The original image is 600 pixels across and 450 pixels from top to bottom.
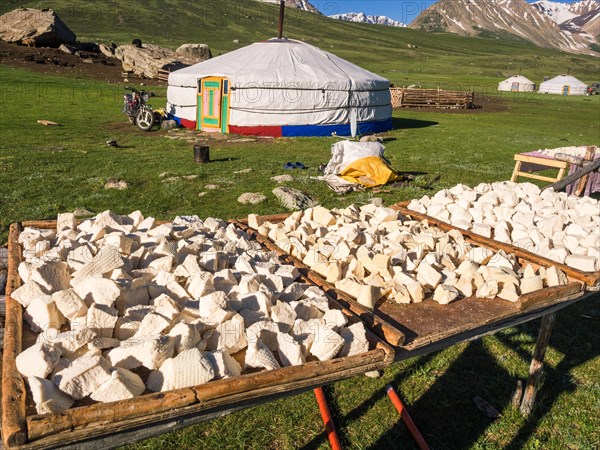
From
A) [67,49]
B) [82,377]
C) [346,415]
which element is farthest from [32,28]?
[82,377]

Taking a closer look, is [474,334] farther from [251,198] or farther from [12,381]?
[251,198]

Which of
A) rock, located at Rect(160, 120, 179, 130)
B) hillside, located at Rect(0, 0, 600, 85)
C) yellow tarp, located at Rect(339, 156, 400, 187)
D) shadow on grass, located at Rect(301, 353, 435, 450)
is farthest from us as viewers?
hillside, located at Rect(0, 0, 600, 85)

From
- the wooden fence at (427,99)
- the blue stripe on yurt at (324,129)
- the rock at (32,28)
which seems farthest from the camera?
the rock at (32,28)

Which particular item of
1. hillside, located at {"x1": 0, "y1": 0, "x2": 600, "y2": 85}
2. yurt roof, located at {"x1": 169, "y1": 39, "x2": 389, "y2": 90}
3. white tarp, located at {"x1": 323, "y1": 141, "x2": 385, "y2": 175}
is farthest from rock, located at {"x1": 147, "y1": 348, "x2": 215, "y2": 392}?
hillside, located at {"x1": 0, "y1": 0, "x2": 600, "y2": 85}

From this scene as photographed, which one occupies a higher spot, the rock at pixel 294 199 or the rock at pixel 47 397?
the rock at pixel 47 397

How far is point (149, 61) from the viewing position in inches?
1474

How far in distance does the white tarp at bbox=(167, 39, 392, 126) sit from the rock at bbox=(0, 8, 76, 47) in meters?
27.5

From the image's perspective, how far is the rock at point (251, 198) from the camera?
28.6 feet

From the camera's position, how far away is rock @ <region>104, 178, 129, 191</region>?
9273 millimetres

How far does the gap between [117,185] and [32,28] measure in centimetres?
3995

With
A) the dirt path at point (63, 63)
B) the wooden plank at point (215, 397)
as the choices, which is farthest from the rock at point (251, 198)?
the dirt path at point (63, 63)

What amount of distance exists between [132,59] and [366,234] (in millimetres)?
40081

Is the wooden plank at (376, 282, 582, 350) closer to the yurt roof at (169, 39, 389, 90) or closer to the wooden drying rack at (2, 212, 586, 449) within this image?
the wooden drying rack at (2, 212, 586, 449)

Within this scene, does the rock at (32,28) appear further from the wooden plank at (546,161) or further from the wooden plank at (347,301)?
the wooden plank at (347,301)
